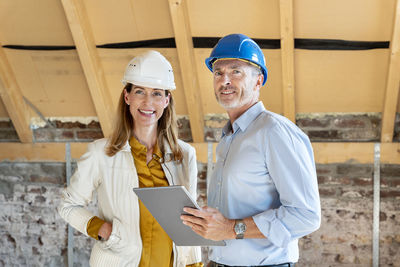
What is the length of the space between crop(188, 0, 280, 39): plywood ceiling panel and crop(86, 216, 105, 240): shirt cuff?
5.91 ft

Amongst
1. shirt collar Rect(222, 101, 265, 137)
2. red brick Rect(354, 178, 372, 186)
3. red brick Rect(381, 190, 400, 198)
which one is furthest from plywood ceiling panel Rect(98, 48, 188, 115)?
shirt collar Rect(222, 101, 265, 137)

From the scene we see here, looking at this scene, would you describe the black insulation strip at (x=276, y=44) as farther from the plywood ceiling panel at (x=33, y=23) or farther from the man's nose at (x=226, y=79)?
the man's nose at (x=226, y=79)

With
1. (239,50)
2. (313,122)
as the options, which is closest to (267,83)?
(313,122)

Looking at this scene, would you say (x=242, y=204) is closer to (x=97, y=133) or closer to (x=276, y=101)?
(x=276, y=101)

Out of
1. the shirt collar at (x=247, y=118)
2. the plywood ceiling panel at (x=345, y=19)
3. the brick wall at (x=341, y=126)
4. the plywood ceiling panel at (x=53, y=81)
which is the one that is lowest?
the shirt collar at (x=247, y=118)

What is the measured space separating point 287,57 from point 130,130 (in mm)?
1519

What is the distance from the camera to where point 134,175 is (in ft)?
7.19

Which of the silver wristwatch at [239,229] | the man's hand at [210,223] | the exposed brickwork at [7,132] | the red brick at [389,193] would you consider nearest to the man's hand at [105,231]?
the man's hand at [210,223]

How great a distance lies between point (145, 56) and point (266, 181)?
989mm

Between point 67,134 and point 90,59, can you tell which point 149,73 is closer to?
point 90,59

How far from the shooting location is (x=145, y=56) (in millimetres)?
2322

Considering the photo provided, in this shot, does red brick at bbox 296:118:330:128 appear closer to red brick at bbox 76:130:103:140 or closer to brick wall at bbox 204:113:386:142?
brick wall at bbox 204:113:386:142

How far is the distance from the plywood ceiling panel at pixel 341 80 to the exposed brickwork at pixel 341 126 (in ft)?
0.20

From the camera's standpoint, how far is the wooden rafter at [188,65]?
129 inches
